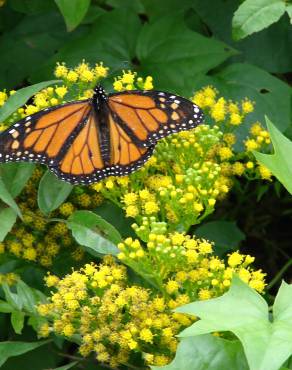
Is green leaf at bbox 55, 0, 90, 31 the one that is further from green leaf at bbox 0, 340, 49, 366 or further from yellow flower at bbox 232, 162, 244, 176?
green leaf at bbox 0, 340, 49, 366

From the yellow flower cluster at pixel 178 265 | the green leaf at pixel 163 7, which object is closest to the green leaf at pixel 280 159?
the yellow flower cluster at pixel 178 265

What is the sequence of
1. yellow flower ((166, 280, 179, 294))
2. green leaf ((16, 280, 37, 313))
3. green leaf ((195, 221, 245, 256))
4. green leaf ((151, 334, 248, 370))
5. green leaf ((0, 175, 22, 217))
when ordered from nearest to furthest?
1. green leaf ((151, 334, 248, 370))
2. yellow flower ((166, 280, 179, 294))
3. green leaf ((0, 175, 22, 217))
4. green leaf ((16, 280, 37, 313))
5. green leaf ((195, 221, 245, 256))

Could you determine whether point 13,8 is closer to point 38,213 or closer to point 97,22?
point 97,22

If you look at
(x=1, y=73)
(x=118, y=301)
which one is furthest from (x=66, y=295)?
(x=1, y=73)

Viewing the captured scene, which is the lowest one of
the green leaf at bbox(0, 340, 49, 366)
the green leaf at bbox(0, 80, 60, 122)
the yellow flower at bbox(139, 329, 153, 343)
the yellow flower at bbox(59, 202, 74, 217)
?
the green leaf at bbox(0, 340, 49, 366)

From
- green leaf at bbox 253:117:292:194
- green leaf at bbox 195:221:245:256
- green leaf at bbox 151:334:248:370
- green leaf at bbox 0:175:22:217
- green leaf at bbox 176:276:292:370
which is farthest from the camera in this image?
green leaf at bbox 195:221:245:256

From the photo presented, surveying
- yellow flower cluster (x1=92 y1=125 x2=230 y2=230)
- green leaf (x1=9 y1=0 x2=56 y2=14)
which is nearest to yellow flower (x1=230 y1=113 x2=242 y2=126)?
yellow flower cluster (x1=92 y1=125 x2=230 y2=230)

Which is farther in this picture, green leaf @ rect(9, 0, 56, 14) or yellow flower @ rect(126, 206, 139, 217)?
green leaf @ rect(9, 0, 56, 14)
